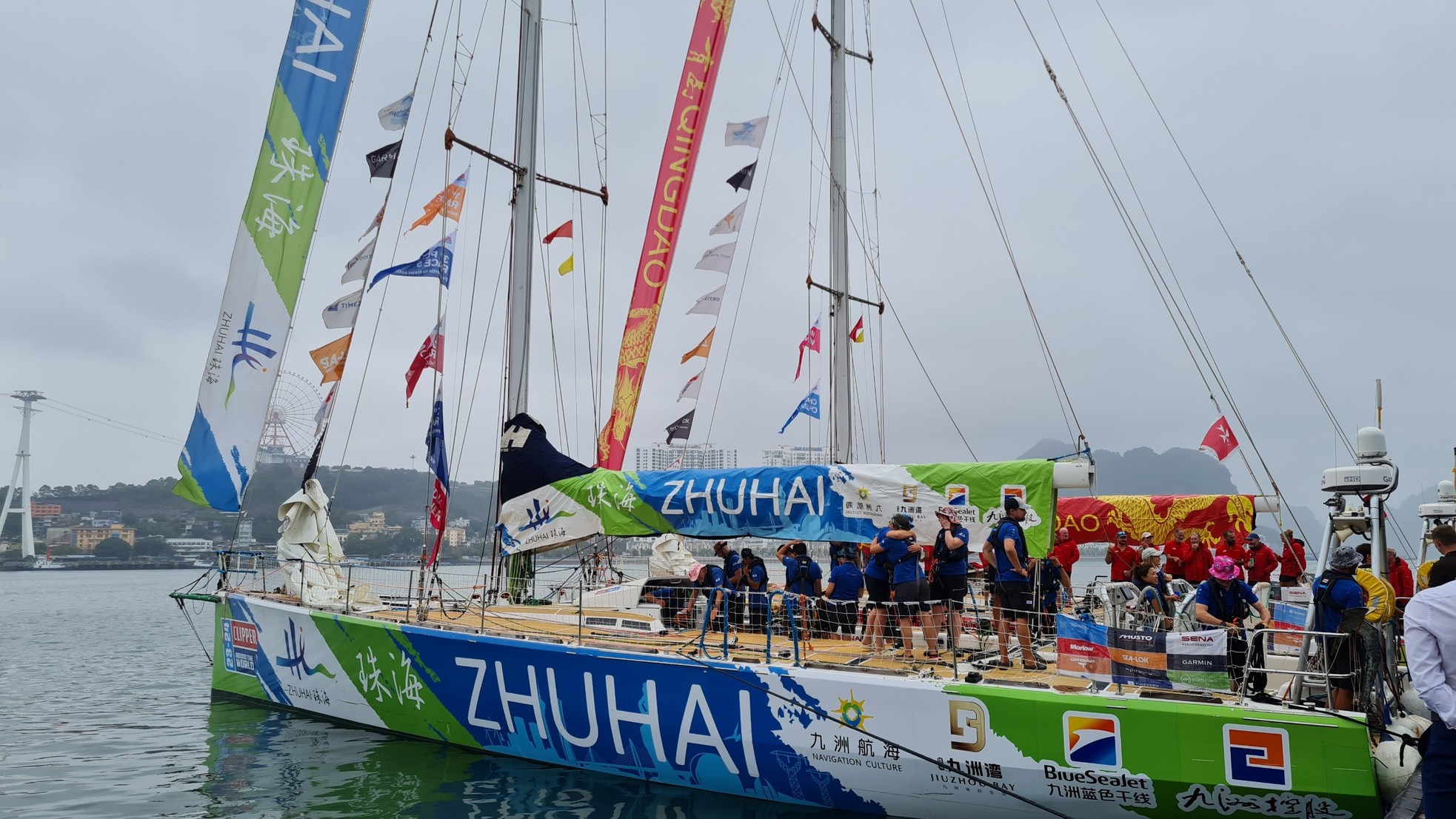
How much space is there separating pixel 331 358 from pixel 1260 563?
13152 millimetres

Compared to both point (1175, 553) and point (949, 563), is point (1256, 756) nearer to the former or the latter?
point (949, 563)

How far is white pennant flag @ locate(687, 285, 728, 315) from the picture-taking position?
1555 cm

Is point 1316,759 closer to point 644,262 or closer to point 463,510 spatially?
point 644,262

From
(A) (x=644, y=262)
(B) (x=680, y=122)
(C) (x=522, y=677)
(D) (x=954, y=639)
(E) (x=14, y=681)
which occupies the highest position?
(B) (x=680, y=122)

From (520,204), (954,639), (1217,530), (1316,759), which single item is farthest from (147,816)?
(1217,530)

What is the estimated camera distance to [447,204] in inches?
513

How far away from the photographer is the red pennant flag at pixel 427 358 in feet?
41.7

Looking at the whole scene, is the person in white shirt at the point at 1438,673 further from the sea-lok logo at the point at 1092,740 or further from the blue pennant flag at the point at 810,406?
the blue pennant flag at the point at 810,406

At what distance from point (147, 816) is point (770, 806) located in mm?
5971

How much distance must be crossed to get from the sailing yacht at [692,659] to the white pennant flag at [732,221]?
1849 mm

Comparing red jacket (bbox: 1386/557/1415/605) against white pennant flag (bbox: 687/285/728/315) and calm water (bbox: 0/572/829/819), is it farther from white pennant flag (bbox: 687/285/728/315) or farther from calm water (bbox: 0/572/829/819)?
white pennant flag (bbox: 687/285/728/315)

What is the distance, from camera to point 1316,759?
6.21m

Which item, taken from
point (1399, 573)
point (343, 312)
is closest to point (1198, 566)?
point (1399, 573)

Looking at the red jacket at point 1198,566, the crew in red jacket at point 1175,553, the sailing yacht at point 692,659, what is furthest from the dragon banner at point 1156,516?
the sailing yacht at point 692,659
